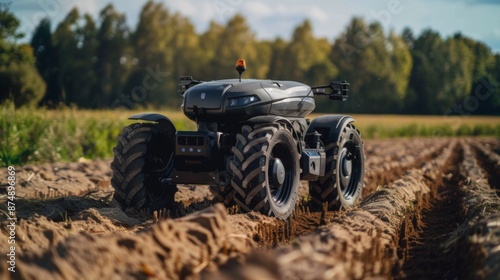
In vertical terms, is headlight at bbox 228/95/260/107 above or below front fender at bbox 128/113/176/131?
Answer: above

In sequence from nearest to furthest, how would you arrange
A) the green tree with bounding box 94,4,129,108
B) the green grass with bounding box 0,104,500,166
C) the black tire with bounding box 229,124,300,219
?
the black tire with bounding box 229,124,300,219 → the green grass with bounding box 0,104,500,166 → the green tree with bounding box 94,4,129,108

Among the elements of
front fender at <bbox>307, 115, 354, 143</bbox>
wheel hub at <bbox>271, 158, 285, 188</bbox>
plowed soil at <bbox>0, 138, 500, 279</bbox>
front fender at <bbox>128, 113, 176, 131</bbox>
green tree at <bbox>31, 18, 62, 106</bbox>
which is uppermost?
green tree at <bbox>31, 18, 62, 106</bbox>

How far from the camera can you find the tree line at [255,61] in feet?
131

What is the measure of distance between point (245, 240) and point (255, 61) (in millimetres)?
44371

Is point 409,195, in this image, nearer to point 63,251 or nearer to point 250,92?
point 250,92

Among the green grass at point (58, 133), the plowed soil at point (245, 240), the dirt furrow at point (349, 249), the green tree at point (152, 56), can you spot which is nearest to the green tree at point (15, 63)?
the green grass at point (58, 133)

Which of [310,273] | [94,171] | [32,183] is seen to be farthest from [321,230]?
[94,171]

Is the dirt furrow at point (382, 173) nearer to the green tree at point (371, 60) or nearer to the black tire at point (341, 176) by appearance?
the black tire at point (341, 176)

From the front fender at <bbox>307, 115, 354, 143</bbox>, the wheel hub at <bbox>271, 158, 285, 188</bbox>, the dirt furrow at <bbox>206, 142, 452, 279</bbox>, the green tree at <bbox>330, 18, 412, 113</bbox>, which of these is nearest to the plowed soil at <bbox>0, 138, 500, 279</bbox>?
the dirt furrow at <bbox>206, 142, 452, 279</bbox>

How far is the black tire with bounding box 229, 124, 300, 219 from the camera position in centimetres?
739

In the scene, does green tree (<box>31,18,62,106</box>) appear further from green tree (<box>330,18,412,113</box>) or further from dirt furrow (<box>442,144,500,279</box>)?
dirt furrow (<box>442,144,500,279</box>)

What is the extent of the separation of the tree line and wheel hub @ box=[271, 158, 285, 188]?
2574 centimetres

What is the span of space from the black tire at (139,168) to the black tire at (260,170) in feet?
3.99

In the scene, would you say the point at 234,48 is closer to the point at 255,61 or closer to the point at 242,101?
the point at 255,61
